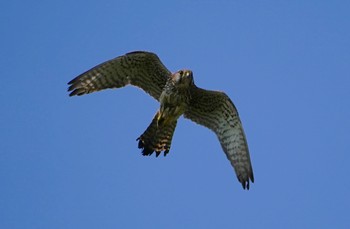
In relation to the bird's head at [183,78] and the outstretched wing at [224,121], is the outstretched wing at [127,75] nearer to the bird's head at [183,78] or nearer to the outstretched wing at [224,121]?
the bird's head at [183,78]

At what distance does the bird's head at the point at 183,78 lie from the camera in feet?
49.1

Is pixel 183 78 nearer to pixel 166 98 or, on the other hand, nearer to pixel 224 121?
pixel 166 98

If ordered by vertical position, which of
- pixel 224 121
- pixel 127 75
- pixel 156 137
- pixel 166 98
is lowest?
pixel 156 137

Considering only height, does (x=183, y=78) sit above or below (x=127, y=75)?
below

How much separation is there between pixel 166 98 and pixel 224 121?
1.34m

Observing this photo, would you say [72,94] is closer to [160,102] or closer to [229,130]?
[160,102]

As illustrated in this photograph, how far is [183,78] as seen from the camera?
15.0 metres

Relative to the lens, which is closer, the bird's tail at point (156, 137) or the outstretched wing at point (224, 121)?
the bird's tail at point (156, 137)

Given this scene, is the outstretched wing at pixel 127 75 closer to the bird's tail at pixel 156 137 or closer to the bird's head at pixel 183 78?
the bird's head at pixel 183 78

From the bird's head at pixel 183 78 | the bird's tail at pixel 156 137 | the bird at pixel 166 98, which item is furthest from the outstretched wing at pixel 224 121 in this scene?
the bird's tail at pixel 156 137

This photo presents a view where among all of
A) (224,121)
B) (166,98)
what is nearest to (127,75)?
(166,98)

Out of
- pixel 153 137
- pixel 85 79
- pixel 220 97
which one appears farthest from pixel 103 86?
pixel 220 97

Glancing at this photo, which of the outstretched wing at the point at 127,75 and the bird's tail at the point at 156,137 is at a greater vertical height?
the outstretched wing at the point at 127,75

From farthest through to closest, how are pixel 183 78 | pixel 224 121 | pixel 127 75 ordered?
1. pixel 224 121
2. pixel 127 75
3. pixel 183 78
